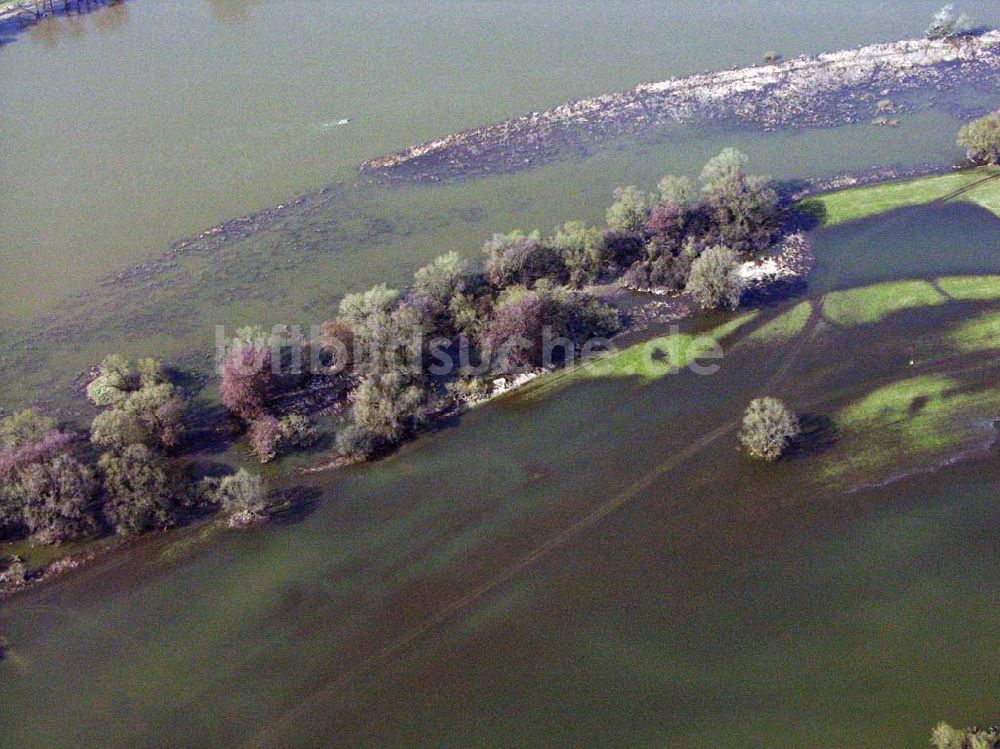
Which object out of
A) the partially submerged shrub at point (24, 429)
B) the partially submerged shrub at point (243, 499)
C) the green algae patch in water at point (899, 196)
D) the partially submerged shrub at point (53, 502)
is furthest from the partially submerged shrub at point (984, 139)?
the partially submerged shrub at point (24, 429)

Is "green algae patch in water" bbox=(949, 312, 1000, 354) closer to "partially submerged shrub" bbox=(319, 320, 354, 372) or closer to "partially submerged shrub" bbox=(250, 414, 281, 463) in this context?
"partially submerged shrub" bbox=(319, 320, 354, 372)

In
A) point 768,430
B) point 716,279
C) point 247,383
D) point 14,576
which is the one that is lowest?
point 14,576

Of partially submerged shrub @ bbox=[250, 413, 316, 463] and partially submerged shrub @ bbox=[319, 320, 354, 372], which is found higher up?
partially submerged shrub @ bbox=[319, 320, 354, 372]

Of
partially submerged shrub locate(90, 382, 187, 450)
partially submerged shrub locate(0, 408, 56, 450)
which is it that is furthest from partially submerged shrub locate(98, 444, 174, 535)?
partially submerged shrub locate(0, 408, 56, 450)

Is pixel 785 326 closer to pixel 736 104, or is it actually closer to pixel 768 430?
pixel 768 430

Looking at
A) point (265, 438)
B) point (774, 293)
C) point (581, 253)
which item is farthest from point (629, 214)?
point (265, 438)

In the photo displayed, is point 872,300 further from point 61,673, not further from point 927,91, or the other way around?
point 61,673
